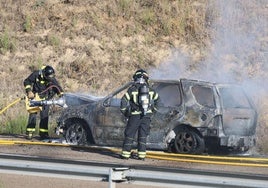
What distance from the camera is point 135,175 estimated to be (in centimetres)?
827

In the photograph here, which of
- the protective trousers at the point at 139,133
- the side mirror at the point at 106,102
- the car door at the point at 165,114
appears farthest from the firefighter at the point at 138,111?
the side mirror at the point at 106,102

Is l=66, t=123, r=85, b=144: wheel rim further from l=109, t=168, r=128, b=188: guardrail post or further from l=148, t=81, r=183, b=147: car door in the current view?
l=109, t=168, r=128, b=188: guardrail post

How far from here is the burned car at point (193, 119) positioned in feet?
48.1

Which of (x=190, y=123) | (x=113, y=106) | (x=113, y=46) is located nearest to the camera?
(x=190, y=123)

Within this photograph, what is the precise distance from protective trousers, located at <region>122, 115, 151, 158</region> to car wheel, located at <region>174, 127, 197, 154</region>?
4.75ft

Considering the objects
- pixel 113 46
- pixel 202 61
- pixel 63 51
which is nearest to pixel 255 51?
pixel 202 61

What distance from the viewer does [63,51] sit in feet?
85.8

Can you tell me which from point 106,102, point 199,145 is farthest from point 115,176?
point 106,102

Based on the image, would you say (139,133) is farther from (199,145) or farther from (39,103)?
(39,103)

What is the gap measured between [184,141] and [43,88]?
157 inches

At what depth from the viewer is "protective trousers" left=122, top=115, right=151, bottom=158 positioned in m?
13.4

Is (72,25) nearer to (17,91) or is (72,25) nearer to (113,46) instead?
(113,46)

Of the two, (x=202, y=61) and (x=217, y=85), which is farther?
(x=202, y=61)

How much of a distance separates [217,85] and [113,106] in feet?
7.53
